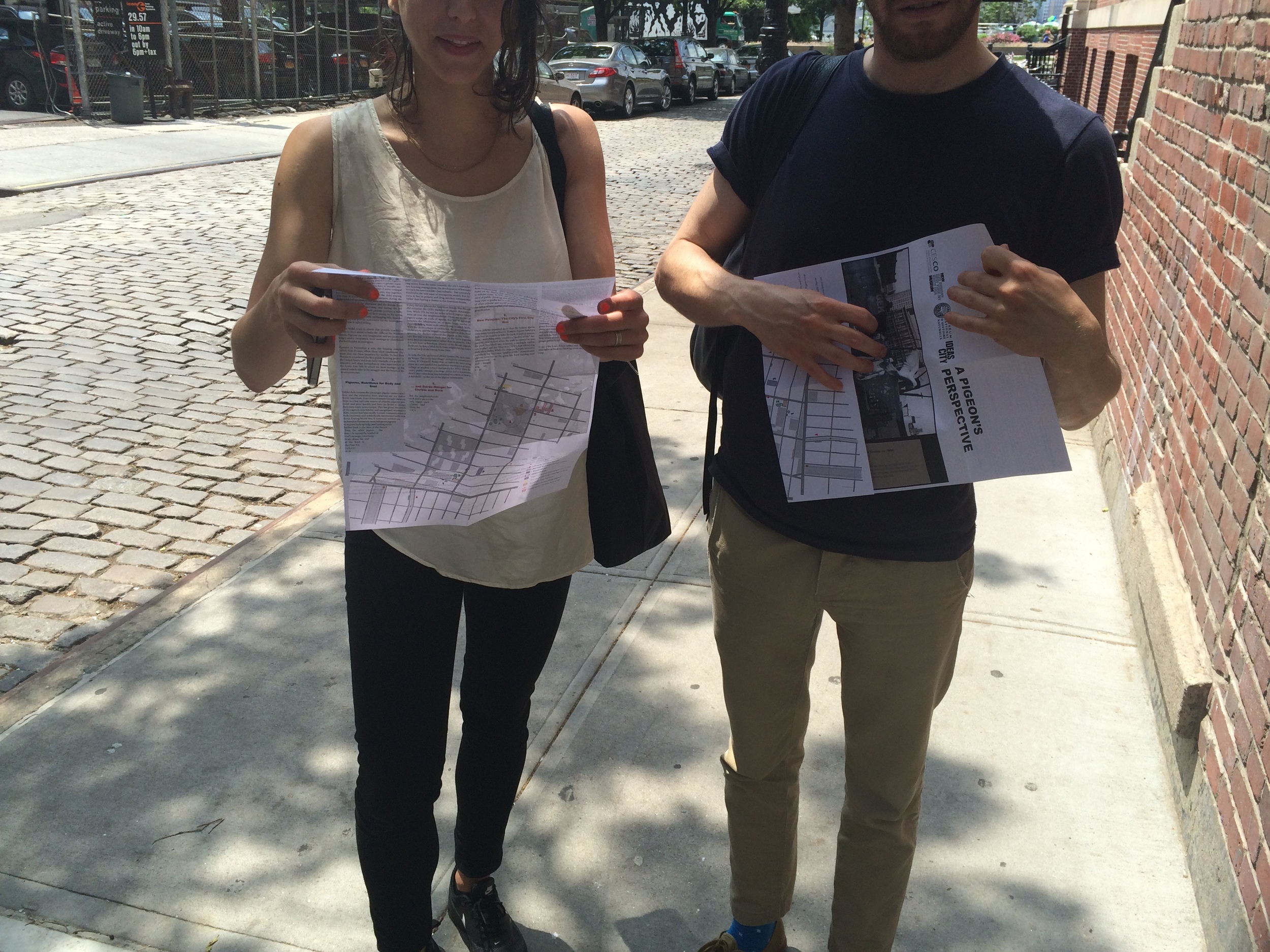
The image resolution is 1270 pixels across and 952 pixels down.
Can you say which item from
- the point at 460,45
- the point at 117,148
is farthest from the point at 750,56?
the point at 460,45

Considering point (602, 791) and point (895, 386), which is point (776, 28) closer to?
point (602, 791)

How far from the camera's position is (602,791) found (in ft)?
9.75

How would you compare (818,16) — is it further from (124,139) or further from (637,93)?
(124,139)

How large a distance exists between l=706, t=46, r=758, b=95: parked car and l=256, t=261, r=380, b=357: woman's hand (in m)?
30.2

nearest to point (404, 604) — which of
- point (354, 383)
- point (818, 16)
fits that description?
point (354, 383)

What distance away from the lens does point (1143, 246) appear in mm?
4938

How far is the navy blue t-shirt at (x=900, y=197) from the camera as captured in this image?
1708 mm

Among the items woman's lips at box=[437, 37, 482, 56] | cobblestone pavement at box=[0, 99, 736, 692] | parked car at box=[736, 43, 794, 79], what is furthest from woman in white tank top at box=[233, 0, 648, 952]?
parked car at box=[736, 43, 794, 79]

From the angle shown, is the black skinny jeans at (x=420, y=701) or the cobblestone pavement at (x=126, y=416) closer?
the black skinny jeans at (x=420, y=701)

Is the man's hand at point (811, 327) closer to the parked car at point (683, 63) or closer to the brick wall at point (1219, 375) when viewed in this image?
the brick wall at point (1219, 375)

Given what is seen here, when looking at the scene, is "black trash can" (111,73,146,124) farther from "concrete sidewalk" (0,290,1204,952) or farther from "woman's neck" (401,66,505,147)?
"woman's neck" (401,66,505,147)

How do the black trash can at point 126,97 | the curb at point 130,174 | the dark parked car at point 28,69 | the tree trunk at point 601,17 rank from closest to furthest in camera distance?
the curb at point 130,174 < the black trash can at point 126,97 < the dark parked car at point 28,69 < the tree trunk at point 601,17

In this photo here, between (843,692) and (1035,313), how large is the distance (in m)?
0.79

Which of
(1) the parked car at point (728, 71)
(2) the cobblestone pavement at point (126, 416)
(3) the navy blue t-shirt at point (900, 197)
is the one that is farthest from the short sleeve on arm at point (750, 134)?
(1) the parked car at point (728, 71)
